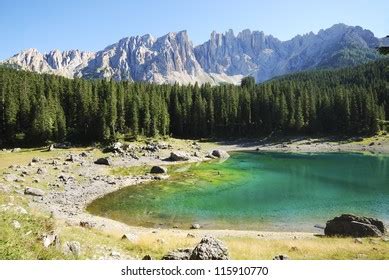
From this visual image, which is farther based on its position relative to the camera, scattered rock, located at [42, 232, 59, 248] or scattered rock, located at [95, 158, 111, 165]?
scattered rock, located at [95, 158, 111, 165]

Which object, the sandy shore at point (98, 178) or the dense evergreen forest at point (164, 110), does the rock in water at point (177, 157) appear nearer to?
the sandy shore at point (98, 178)

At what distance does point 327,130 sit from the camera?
5217 inches

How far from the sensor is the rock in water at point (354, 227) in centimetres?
3011

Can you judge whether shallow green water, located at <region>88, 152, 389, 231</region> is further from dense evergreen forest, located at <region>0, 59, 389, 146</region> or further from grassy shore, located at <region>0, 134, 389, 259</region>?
dense evergreen forest, located at <region>0, 59, 389, 146</region>

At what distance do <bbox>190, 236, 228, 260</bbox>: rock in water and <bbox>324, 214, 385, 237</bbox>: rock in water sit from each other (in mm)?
17802

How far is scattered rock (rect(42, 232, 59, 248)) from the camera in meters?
15.1

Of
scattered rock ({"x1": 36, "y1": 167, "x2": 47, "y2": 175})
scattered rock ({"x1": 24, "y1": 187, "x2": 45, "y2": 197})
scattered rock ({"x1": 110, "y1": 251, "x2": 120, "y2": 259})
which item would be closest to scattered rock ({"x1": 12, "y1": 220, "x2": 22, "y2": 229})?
scattered rock ({"x1": 110, "y1": 251, "x2": 120, "y2": 259})

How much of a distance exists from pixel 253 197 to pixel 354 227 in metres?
20.6

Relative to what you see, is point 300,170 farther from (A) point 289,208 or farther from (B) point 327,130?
(B) point 327,130

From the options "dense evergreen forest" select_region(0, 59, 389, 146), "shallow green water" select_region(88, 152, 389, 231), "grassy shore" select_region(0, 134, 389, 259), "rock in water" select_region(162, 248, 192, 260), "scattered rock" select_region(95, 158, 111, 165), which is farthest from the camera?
"dense evergreen forest" select_region(0, 59, 389, 146)

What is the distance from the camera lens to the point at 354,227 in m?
30.6
